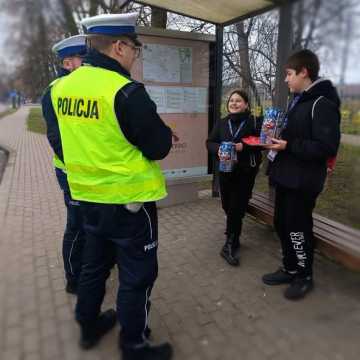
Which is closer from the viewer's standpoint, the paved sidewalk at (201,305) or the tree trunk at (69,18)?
the paved sidewalk at (201,305)

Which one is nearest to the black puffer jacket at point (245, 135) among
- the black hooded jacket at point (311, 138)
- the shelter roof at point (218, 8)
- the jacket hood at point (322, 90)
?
the black hooded jacket at point (311, 138)

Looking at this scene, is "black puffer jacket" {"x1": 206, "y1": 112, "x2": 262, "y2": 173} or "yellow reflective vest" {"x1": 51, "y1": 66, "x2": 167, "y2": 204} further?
"black puffer jacket" {"x1": 206, "y1": 112, "x2": 262, "y2": 173}

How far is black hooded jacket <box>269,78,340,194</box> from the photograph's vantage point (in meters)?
2.54

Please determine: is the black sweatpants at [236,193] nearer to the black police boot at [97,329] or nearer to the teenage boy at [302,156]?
the teenage boy at [302,156]

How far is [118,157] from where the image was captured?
1.90m

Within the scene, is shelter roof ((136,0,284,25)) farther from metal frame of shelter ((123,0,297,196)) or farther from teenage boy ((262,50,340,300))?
Answer: teenage boy ((262,50,340,300))

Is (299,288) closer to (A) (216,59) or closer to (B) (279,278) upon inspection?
(B) (279,278)

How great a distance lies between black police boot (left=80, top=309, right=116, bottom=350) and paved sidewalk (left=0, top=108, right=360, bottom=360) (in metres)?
0.06

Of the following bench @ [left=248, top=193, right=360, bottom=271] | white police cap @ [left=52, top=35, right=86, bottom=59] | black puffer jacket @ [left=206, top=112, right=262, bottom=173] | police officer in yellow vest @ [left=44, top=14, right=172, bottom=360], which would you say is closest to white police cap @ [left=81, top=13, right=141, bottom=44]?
police officer in yellow vest @ [left=44, top=14, right=172, bottom=360]

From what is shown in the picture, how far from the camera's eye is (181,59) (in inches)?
185

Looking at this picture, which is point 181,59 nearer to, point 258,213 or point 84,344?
point 258,213

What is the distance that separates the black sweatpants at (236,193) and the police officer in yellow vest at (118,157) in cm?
152

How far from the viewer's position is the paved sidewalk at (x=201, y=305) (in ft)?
7.91

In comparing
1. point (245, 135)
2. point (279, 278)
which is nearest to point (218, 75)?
point (245, 135)
